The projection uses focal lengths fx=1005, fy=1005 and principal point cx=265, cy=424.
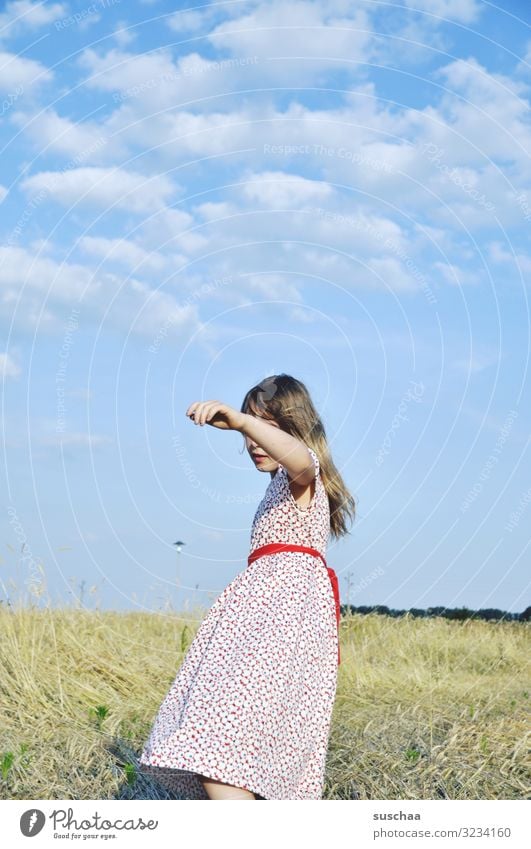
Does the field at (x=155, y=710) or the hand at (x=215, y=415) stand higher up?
the hand at (x=215, y=415)

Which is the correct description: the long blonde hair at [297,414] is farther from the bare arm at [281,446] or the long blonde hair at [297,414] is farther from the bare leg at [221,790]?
the bare leg at [221,790]

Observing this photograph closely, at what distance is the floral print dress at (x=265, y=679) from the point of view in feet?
10.3

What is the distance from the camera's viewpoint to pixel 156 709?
593cm

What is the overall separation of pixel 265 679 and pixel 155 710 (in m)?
2.91

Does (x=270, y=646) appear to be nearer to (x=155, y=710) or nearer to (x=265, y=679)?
(x=265, y=679)

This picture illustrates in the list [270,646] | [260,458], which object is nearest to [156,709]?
[260,458]

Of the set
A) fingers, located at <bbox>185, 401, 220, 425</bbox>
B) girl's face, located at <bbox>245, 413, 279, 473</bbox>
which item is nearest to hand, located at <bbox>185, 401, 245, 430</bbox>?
fingers, located at <bbox>185, 401, 220, 425</bbox>

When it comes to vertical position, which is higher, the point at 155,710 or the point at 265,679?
the point at 265,679
